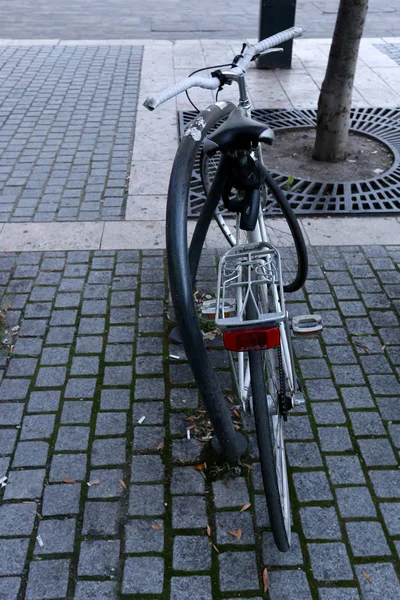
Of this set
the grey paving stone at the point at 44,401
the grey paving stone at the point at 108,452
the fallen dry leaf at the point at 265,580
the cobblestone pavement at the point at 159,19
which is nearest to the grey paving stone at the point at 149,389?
the grey paving stone at the point at 108,452

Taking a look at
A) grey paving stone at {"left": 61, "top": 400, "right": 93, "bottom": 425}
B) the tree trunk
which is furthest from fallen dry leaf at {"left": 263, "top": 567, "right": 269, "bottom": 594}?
the tree trunk

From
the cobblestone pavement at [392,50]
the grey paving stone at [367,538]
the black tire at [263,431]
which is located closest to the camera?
the black tire at [263,431]

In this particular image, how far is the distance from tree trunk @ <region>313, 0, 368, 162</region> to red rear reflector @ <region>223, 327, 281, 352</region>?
13.1 feet

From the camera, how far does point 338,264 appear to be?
432 cm

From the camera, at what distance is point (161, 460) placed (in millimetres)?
2930

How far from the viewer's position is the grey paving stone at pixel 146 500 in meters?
2.69

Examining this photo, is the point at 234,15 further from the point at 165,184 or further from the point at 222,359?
the point at 222,359

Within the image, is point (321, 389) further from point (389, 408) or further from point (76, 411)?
point (76, 411)

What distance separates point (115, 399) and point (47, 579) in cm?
101

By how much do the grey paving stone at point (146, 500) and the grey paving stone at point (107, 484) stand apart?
0.06 meters

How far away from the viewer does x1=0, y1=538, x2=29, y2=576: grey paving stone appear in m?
2.46

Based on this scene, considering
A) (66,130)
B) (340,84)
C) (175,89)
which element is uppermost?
(175,89)

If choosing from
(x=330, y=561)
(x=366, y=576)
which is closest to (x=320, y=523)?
(x=330, y=561)

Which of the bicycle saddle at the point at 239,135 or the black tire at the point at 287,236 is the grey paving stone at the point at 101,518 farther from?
the black tire at the point at 287,236
